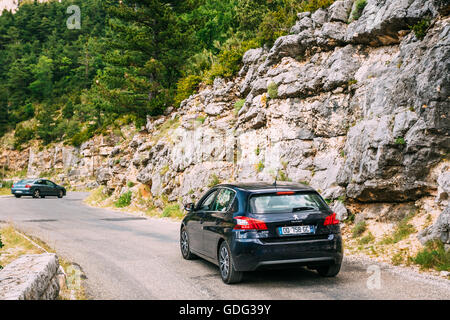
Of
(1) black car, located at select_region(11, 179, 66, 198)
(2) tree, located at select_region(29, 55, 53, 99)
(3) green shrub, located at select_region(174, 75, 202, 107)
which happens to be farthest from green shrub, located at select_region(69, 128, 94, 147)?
(3) green shrub, located at select_region(174, 75, 202, 107)

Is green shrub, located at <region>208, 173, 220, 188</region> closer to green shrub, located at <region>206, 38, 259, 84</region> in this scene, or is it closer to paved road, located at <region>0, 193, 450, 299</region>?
green shrub, located at <region>206, 38, 259, 84</region>

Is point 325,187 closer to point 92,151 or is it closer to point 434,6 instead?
point 434,6

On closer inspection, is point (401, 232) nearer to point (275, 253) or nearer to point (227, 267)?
point (275, 253)

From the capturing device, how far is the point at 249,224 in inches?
248

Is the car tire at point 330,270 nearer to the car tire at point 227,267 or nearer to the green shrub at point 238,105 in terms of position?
the car tire at point 227,267

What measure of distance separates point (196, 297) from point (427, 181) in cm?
652

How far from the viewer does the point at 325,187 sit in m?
12.3

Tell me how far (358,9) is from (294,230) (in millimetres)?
11690

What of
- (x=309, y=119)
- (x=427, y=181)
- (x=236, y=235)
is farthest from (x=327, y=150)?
(x=236, y=235)

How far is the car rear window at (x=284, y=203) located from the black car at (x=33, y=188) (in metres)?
29.6

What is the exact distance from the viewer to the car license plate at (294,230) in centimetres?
627

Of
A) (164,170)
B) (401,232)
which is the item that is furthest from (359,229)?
(164,170)

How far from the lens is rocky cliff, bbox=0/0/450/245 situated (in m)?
9.85

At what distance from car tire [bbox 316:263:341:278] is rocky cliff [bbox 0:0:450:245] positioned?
12.1ft
